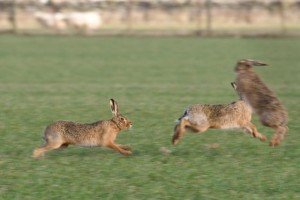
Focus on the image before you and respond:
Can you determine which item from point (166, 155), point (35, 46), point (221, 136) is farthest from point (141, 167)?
point (35, 46)

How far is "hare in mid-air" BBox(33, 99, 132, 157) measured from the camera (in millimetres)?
9336

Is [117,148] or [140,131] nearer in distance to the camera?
[117,148]

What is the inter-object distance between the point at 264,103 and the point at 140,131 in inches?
96.6

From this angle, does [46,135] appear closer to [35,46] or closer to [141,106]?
[141,106]

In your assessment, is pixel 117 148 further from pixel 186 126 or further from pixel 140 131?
pixel 140 131

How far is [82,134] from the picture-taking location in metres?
9.45

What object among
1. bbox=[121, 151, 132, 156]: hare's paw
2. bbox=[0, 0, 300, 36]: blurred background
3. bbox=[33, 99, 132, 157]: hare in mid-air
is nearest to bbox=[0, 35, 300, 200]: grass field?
bbox=[121, 151, 132, 156]: hare's paw

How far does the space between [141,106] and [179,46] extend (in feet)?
64.6

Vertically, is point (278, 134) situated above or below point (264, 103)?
below

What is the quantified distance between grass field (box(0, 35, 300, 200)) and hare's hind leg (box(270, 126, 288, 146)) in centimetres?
9


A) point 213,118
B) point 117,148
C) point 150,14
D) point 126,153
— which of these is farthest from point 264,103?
point 150,14

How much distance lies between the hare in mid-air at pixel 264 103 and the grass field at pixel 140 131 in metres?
0.30

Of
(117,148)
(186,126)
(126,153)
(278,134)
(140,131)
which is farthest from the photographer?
(140,131)

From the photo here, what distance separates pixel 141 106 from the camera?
1538cm
